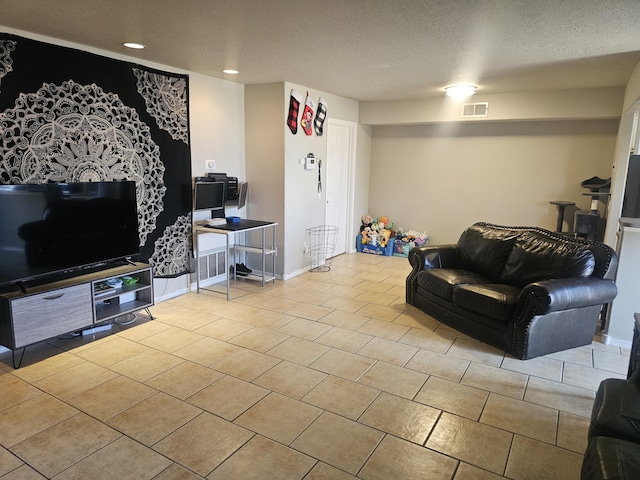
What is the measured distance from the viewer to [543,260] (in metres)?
3.84

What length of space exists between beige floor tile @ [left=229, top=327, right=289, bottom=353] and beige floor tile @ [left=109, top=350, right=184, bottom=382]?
1.75 ft

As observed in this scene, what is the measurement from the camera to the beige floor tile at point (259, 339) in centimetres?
357

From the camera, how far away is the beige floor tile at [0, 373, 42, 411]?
2.73 m

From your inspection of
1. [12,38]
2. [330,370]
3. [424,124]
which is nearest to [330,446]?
[330,370]

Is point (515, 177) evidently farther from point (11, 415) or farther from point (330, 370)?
point (11, 415)

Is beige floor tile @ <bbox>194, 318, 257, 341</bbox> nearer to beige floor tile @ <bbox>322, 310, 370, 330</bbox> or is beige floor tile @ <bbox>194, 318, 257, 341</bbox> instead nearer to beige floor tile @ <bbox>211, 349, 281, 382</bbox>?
beige floor tile @ <bbox>211, 349, 281, 382</bbox>

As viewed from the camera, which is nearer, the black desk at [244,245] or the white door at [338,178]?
the black desk at [244,245]

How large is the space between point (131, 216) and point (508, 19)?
3.37 metres

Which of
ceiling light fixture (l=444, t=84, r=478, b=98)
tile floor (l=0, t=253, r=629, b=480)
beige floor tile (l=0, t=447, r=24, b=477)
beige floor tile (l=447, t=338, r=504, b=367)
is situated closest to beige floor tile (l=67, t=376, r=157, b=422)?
tile floor (l=0, t=253, r=629, b=480)

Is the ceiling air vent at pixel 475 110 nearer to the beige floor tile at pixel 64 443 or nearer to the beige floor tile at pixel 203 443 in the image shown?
the beige floor tile at pixel 203 443

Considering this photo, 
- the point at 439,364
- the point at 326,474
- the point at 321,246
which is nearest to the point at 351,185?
the point at 321,246

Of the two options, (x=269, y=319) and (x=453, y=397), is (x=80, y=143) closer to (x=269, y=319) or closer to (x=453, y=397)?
(x=269, y=319)

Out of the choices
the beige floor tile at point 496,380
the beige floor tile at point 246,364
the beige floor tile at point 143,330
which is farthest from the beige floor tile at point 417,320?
the beige floor tile at point 143,330

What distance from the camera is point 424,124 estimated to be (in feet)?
22.4
